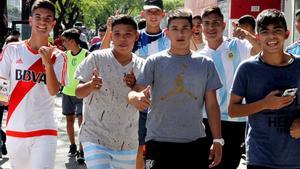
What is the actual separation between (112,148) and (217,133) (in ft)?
3.24

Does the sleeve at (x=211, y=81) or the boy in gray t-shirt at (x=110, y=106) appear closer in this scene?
the sleeve at (x=211, y=81)

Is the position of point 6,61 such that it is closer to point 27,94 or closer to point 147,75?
point 27,94

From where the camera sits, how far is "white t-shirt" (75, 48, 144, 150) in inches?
206

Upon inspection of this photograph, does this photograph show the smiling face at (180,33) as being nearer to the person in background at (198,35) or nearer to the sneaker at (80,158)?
the person in background at (198,35)

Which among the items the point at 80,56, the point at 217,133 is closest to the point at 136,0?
the point at 80,56

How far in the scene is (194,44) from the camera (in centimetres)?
686

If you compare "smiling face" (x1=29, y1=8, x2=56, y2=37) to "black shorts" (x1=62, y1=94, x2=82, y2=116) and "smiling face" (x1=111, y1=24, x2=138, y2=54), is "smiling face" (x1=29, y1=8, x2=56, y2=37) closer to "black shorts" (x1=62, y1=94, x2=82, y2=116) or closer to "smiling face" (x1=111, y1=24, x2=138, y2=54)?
"smiling face" (x1=111, y1=24, x2=138, y2=54)

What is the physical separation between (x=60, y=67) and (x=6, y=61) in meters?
0.47

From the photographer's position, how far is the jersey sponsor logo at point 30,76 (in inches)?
207

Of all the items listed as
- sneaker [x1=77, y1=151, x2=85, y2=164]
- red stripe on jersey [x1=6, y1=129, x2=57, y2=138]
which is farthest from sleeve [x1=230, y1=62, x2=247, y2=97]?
sneaker [x1=77, y1=151, x2=85, y2=164]

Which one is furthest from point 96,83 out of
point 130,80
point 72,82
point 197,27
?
point 72,82

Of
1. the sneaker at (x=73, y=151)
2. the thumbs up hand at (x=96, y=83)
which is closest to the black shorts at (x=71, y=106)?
the sneaker at (x=73, y=151)

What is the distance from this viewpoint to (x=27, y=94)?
17.3 feet

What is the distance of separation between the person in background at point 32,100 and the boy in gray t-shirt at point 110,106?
0.26 metres
